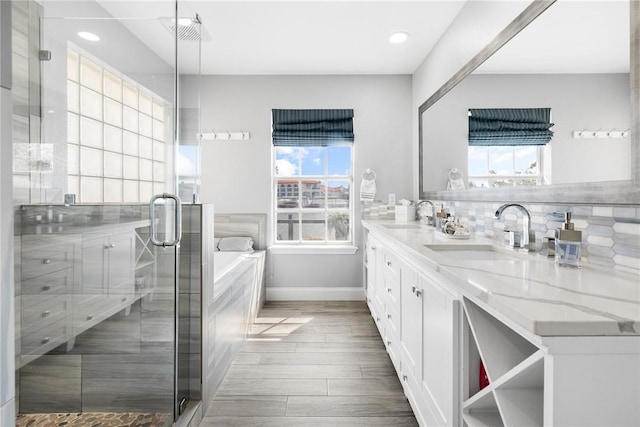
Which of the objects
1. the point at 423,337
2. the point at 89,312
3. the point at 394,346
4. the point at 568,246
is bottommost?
the point at 394,346

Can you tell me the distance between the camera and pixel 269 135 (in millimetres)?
3982

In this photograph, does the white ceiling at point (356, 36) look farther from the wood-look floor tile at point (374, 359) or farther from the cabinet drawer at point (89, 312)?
the wood-look floor tile at point (374, 359)

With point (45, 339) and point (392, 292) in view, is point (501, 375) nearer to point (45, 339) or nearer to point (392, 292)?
point (392, 292)

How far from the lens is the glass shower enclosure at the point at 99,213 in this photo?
1.35m

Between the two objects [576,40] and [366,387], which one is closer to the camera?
[576,40]

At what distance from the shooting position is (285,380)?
2240 mm

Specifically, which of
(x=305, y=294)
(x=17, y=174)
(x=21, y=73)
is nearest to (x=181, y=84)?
(x=21, y=73)

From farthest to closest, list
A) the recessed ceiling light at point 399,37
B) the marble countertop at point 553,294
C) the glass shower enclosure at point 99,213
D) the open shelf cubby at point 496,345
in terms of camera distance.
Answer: the recessed ceiling light at point 399,37, the glass shower enclosure at point 99,213, the open shelf cubby at point 496,345, the marble countertop at point 553,294

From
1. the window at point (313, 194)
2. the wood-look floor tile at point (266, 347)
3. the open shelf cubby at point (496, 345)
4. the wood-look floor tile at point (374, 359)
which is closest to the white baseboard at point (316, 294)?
the window at point (313, 194)

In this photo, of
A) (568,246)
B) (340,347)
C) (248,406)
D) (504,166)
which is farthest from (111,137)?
(340,347)

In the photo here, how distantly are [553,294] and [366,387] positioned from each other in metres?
1.57

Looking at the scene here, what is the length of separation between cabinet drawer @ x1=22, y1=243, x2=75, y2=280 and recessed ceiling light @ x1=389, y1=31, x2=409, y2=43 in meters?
2.81

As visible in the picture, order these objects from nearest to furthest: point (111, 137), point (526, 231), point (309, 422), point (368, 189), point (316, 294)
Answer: point (111, 137), point (526, 231), point (309, 422), point (368, 189), point (316, 294)

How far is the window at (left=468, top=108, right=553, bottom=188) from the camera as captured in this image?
167cm
